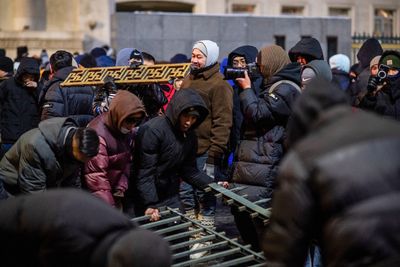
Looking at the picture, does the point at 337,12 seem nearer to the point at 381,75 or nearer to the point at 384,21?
the point at 384,21

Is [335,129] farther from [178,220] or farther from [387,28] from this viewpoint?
[387,28]

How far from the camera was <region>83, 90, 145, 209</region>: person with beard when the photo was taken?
23.6 feet

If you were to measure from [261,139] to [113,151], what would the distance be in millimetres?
1132

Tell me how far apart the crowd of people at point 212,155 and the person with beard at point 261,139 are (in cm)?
1

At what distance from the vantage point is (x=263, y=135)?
25.2ft

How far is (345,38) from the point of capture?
19.7m

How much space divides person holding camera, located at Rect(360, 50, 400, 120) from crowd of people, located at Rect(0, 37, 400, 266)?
0.5 inches

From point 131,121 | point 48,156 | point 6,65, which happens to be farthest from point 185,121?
point 6,65

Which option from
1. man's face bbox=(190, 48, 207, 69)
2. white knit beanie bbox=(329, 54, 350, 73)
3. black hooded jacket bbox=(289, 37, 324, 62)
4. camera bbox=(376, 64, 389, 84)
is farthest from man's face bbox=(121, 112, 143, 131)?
white knit beanie bbox=(329, 54, 350, 73)

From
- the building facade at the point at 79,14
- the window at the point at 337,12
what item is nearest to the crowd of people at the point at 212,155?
the building facade at the point at 79,14

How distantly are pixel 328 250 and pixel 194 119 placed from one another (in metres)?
3.55

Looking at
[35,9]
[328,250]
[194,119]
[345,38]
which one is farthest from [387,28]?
[328,250]

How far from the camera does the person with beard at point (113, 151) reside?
7199 mm

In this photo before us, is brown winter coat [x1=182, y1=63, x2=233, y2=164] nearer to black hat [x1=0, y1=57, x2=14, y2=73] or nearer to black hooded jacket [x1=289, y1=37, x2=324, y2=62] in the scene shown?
black hooded jacket [x1=289, y1=37, x2=324, y2=62]
